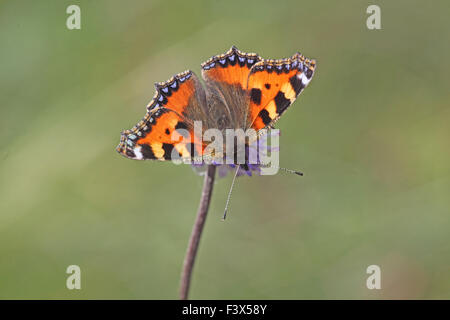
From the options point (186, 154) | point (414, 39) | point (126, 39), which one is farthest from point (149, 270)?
point (414, 39)

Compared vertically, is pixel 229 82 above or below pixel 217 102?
above

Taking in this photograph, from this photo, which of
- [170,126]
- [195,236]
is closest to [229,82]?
[170,126]

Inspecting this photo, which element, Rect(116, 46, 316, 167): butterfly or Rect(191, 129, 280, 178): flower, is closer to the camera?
Rect(116, 46, 316, 167): butterfly

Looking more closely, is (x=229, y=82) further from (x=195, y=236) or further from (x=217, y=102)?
(x=195, y=236)

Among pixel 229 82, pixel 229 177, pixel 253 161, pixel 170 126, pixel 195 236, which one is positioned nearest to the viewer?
pixel 195 236

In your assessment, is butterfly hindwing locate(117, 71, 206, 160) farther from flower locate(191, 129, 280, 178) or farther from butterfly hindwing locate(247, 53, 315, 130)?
butterfly hindwing locate(247, 53, 315, 130)

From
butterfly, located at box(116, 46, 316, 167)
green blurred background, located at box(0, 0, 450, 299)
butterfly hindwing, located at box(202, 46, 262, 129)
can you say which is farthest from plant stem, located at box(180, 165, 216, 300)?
green blurred background, located at box(0, 0, 450, 299)

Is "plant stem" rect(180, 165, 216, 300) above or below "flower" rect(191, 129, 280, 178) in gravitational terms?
below
